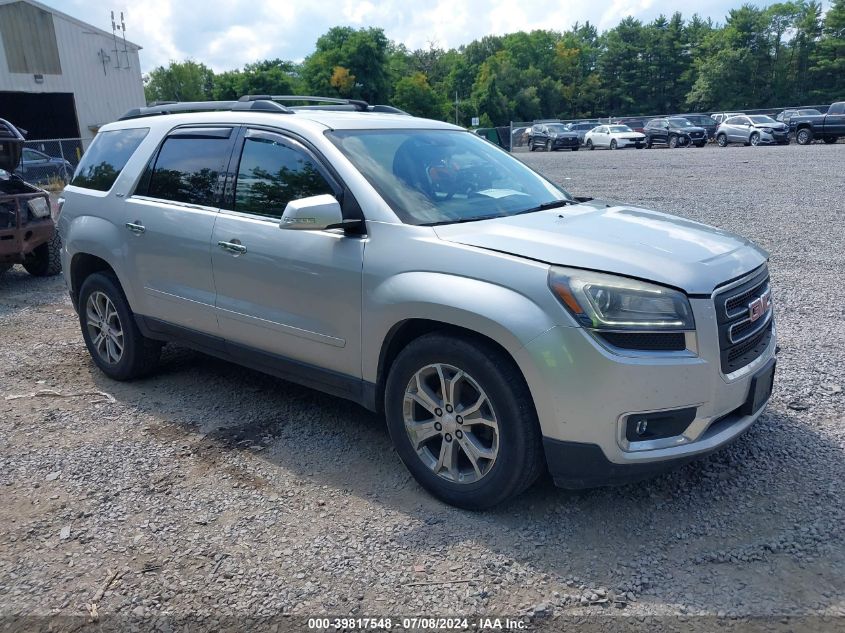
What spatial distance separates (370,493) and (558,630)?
127 cm

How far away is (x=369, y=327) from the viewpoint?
350 centimetres

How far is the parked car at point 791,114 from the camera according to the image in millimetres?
31542

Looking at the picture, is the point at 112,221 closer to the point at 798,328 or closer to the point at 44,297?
the point at 44,297

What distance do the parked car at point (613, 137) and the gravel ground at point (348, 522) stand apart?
34.7 m

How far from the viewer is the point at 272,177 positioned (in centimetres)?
406

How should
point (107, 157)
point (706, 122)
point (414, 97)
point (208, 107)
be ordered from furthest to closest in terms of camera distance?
point (414, 97) < point (706, 122) < point (107, 157) < point (208, 107)

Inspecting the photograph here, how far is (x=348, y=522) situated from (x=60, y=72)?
34.6 meters

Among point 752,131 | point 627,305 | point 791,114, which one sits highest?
point 791,114

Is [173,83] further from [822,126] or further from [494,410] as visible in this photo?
[494,410]

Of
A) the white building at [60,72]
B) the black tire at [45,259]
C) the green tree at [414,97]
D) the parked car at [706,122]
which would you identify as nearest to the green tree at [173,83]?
the green tree at [414,97]

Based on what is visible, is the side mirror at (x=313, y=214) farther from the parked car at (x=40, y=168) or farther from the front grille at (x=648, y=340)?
the parked car at (x=40, y=168)

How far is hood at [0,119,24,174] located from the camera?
815 centimetres

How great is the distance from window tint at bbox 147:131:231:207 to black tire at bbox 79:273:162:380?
81 centimetres

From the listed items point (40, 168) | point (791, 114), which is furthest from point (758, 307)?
point (791, 114)
